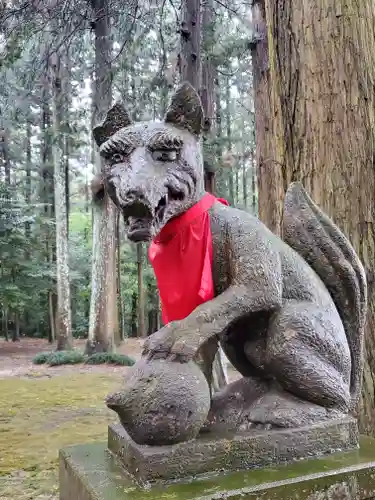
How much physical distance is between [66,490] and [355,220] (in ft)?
5.76

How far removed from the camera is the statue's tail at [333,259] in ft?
5.37

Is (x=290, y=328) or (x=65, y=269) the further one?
(x=65, y=269)

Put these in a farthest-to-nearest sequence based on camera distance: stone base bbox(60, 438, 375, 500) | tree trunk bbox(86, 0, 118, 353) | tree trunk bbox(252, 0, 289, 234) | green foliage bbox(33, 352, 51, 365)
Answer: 1. green foliage bbox(33, 352, 51, 365)
2. tree trunk bbox(86, 0, 118, 353)
3. tree trunk bbox(252, 0, 289, 234)
4. stone base bbox(60, 438, 375, 500)

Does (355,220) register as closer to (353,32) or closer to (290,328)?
(353,32)

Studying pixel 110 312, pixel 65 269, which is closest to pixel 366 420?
pixel 110 312

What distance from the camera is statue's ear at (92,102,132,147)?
1.56 m

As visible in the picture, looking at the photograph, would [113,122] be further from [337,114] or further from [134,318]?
[134,318]

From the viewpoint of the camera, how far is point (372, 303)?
2.47 metres

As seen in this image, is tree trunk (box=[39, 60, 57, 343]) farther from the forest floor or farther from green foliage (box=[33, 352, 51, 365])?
the forest floor

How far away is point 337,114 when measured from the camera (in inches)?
99.7

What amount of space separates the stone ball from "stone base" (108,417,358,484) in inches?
1.5

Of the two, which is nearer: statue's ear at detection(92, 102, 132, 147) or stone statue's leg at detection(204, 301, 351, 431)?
stone statue's leg at detection(204, 301, 351, 431)

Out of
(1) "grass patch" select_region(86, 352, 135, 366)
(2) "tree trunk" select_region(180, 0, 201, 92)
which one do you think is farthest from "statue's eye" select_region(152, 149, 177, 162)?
(1) "grass patch" select_region(86, 352, 135, 366)

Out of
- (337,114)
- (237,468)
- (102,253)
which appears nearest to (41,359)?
(102,253)
